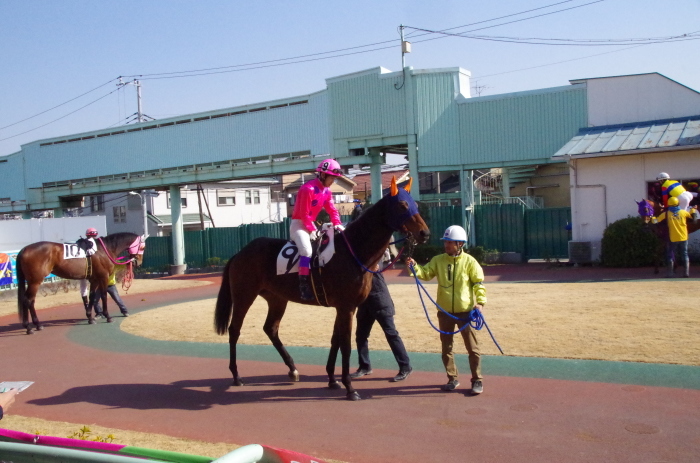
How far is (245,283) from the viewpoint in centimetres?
780

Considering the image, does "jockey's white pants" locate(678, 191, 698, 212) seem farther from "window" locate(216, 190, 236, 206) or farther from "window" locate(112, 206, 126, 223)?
"window" locate(112, 206, 126, 223)

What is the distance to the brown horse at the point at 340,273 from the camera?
21.7 ft

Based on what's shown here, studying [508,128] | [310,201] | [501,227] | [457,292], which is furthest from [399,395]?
[508,128]

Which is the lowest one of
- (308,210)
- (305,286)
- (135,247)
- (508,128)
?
(305,286)

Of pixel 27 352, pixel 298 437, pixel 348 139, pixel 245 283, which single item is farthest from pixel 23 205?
pixel 298 437

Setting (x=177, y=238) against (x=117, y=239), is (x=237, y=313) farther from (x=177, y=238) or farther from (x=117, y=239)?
(x=177, y=238)

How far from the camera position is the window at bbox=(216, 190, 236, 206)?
4497 centimetres

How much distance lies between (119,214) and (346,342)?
131ft

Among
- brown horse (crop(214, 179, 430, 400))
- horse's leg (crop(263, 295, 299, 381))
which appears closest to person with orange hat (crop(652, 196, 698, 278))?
brown horse (crop(214, 179, 430, 400))

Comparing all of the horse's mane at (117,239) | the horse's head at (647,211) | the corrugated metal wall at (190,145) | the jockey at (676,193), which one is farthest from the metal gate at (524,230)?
the horse's mane at (117,239)

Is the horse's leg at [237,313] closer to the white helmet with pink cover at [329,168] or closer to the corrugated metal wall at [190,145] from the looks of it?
the white helmet with pink cover at [329,168]

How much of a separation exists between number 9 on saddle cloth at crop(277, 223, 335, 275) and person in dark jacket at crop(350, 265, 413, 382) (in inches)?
26.6

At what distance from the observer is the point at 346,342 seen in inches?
273

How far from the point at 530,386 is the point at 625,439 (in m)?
1.68
